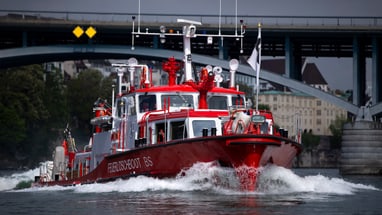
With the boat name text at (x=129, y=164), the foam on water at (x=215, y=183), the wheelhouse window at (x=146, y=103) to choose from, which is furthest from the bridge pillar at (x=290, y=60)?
A: the boat name text at (x=129, y=164)

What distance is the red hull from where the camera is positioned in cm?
3572

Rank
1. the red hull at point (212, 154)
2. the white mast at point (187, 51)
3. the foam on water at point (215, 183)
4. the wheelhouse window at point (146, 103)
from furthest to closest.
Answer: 1. the white mast at point (187, 51)
2. the wheelhouse window at point (146, 103)
3. the foam on water at point (215, 183)
4. the red hull at point (212, 154)

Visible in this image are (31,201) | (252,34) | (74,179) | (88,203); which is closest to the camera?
(88,203)

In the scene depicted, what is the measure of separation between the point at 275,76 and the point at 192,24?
40.2 meters

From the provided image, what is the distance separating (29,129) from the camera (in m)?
112

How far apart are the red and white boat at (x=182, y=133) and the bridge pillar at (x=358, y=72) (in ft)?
139

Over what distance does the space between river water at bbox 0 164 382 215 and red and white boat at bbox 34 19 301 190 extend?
1.46ft

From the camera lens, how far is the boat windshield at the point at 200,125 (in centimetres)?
3712

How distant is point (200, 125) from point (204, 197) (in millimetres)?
3110

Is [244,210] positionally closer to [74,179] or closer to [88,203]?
[88,203]

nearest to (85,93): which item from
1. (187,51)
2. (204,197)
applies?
(187,51)

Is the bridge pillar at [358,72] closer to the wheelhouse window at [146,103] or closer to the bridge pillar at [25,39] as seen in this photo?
the bridge pillar at [25,39]

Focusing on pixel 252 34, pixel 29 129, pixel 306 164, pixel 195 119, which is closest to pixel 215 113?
pixel 195 119

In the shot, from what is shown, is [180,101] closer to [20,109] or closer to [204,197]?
[204,197]
